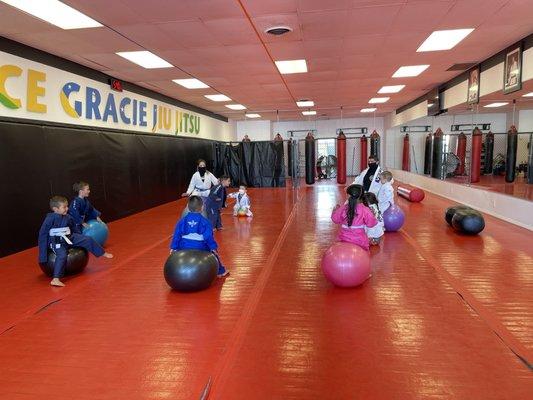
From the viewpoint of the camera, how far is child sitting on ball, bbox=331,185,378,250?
16.0 ft

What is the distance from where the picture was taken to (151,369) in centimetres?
293

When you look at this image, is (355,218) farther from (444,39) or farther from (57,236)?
(444,39)

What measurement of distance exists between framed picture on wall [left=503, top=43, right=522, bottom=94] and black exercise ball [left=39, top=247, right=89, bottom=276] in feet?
27.4

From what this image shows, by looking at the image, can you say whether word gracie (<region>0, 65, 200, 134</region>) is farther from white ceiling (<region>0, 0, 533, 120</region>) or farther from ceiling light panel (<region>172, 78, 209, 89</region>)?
ceiling light panel (<region>172, 78, 209, 89</region>)

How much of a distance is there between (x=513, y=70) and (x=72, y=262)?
8.65 metres

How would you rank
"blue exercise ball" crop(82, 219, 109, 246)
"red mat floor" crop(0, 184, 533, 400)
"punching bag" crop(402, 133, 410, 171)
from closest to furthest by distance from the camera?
"red mat floor" crop(0, 184, 533, 400) < "blue exercise ball" crop(82, 219, 109, 246) < "punching bag" crop(402, 133, 410, 171)

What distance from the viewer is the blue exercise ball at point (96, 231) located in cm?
619

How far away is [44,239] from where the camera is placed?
15.7 ft

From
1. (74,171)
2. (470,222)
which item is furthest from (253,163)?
(470,222)

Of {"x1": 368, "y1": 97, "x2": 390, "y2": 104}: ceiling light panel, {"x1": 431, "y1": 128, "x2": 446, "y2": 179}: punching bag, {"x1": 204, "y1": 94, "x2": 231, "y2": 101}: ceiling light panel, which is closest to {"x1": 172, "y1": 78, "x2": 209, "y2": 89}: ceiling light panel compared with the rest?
{"x1": 204, "y1": 94, "x2": 231, "y2": 101}: ceiling light panel

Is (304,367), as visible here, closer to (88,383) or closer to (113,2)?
(88,383)

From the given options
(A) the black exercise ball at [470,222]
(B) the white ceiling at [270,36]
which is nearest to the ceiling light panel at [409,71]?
(B) the white ceiling at [270,36]

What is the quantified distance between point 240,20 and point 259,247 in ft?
12.0

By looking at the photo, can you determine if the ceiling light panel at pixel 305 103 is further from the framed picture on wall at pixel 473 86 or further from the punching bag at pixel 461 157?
the punching bag at pixel 461 157
